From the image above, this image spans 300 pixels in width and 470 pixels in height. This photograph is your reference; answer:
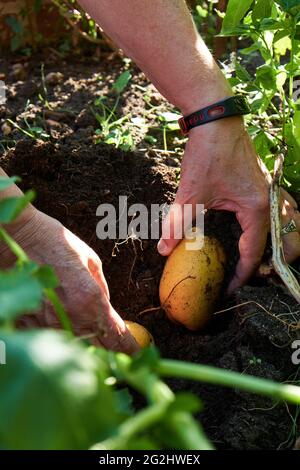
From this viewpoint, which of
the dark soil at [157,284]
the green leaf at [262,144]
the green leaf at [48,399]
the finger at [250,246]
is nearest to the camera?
the green leaf at [48,399]

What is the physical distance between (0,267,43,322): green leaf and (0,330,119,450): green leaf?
3 cm

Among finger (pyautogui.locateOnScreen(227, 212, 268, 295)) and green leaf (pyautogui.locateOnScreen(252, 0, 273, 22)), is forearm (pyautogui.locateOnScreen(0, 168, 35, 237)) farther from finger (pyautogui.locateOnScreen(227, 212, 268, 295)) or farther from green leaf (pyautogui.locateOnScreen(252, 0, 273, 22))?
green leaf (pyautogui.locateOnScreen(252, 0, 273, 22))

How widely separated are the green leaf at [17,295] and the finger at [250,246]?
1142 millimetres

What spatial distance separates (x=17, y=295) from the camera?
0.62 metres

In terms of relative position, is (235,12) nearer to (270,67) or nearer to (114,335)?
(270,67)

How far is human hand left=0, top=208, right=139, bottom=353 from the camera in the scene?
60.1 inches

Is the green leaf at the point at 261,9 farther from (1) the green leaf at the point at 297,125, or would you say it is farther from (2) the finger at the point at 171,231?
(2) the finger at the point at 171,231

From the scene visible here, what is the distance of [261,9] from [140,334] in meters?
0.85

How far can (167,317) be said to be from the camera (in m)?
1.91

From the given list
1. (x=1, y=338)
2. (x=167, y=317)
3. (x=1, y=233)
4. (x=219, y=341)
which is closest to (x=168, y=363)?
(x=1, y=338)

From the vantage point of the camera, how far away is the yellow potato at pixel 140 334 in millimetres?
1750

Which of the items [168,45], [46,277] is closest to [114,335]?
[168,45]

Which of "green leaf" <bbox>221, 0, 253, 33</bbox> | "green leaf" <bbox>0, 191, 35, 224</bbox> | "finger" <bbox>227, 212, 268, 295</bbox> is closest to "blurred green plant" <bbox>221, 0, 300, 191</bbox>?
"green leaf" <bbox>221, 0, 253, 33</bbox>

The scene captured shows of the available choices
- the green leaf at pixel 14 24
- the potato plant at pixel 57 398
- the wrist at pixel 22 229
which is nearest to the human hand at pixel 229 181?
the wrist at pixel 22 229
